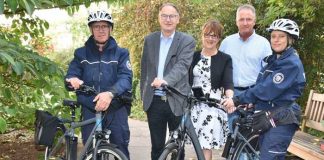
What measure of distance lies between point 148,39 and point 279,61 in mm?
1338

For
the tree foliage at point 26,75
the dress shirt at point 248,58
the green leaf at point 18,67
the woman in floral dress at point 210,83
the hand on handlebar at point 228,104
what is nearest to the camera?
the green leaf at point 18,67

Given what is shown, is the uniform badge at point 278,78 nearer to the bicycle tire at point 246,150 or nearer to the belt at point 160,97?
the bicycle tire at point 246,150

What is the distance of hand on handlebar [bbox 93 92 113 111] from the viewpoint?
391 centimetres

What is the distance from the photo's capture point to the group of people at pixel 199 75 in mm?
3980

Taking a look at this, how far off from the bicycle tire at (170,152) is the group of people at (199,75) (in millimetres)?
445

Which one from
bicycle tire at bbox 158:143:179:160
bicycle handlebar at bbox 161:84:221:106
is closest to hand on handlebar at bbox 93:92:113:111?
bicycle handlebar at bbox 161:84:221:106

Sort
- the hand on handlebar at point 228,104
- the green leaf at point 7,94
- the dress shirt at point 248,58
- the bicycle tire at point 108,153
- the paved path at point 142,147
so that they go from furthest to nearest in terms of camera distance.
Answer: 1. the paved path at point 142,147
2. the dress shirt at point 248,58
3. the hand on handlebar at point 228,104
4. the green leaf at point 7,94
5. the bicycle tire at point 108,153

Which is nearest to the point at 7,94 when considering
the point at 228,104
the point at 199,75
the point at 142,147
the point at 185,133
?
the point at 185,133

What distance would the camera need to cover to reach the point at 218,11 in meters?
9.26

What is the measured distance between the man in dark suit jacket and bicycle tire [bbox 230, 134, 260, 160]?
24.7 inches

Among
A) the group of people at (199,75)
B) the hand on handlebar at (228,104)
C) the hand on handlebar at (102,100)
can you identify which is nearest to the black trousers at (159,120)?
the group of people at (199,75)

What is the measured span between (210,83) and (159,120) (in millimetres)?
614

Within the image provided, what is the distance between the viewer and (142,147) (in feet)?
25.2

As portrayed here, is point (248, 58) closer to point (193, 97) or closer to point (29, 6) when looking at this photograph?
point (193, 97)
